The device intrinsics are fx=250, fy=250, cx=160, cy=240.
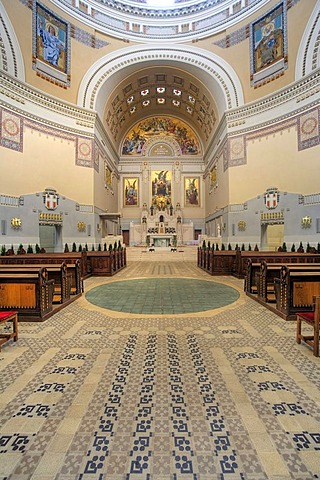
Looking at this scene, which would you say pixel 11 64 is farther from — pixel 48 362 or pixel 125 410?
pixel 125 410

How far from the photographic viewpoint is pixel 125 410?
2.38 meters

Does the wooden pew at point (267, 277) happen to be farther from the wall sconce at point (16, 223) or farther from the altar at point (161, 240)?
the altar at point (161, 240)

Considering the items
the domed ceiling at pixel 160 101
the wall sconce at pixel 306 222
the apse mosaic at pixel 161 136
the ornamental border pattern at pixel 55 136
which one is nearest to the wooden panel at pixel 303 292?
the wall sconce at pixel 306 222

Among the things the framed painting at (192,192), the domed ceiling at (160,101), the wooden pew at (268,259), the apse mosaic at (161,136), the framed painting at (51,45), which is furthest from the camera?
the framed painting at (192,192)

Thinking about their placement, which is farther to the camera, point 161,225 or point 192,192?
point 192,192

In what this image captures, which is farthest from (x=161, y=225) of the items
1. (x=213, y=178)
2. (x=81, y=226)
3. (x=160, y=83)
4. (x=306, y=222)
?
(x=306, y=222)

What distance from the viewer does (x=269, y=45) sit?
1593cm

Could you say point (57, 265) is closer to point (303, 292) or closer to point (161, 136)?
point (303, 292)

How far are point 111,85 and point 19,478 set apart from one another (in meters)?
22.0

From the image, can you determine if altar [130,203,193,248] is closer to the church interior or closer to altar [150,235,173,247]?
the church interior

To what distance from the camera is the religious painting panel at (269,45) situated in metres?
15.2

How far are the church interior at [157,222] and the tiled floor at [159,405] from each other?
17 millimetres

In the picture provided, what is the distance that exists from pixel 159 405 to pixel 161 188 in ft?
90.1

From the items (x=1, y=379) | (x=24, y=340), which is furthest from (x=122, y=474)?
(x=24, y=340)
